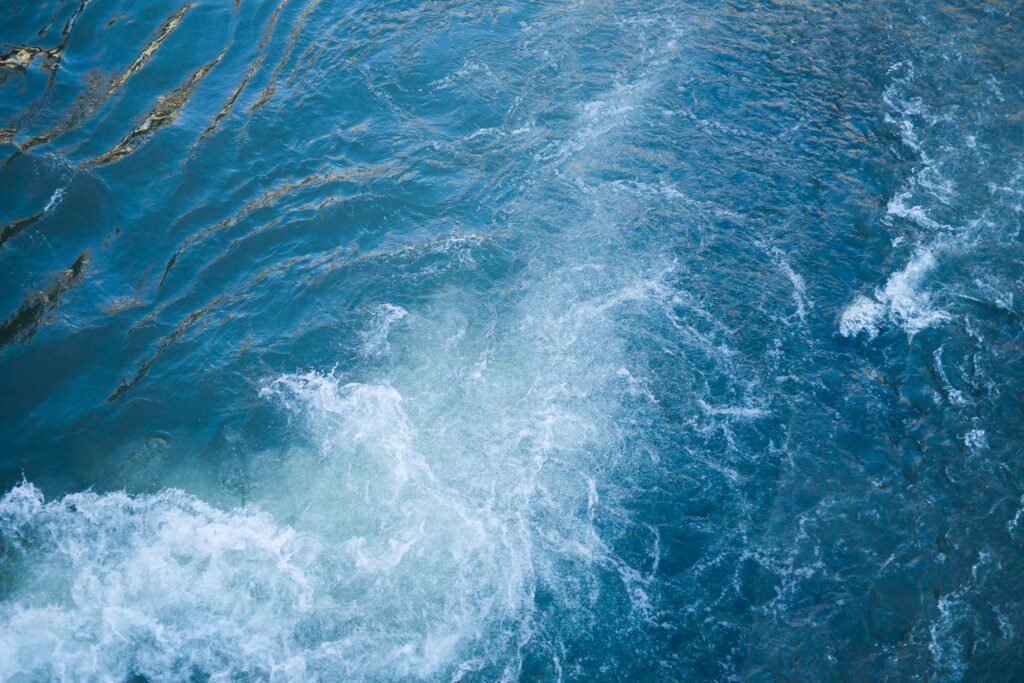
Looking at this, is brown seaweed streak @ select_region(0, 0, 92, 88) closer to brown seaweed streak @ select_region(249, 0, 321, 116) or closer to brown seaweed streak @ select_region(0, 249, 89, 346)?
brown seaweed streak @ select_region(249, 0, 321, 116)

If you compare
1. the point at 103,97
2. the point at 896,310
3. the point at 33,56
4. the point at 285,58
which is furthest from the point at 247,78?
the point at 896,310

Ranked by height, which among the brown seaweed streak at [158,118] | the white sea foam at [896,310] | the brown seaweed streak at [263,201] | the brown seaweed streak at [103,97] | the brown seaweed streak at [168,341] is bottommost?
the white sea foam at [896,310]

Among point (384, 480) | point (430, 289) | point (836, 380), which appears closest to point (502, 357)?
point (430, 289)

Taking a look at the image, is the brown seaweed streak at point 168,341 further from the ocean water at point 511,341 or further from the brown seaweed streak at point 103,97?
the brown seaweed streak at point 103,97

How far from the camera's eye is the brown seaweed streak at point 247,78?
50.4 ft

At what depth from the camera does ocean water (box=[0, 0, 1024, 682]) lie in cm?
978

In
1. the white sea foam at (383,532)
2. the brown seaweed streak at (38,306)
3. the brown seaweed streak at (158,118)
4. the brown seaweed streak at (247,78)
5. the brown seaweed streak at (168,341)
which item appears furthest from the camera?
the brown seaweed streak at (247,78)

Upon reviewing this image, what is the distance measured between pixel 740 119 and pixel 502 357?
813cm

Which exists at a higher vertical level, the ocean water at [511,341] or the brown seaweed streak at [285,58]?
the brown seaweed streak at [285,58]

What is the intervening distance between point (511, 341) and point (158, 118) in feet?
32.2

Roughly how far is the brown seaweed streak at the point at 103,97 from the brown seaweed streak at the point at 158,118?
113 cm

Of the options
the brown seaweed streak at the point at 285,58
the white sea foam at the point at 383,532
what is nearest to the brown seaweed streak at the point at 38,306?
the white sea foam at the point at 383,532

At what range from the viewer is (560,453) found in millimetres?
11266

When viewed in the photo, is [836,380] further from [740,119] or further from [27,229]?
[27,229]
